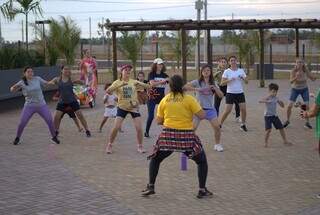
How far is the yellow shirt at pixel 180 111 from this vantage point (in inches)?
301

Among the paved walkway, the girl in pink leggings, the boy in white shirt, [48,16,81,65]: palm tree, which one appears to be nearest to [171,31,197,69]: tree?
[48,16,81,65]: palm tree

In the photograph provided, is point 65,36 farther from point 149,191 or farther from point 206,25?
point 149,191

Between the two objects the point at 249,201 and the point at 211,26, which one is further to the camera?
the point at 211,26

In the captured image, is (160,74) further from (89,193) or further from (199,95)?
(89,193)

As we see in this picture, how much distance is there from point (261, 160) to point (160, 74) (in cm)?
328

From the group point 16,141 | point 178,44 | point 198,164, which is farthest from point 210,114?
point 178,44

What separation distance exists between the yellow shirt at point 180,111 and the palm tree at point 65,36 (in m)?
21.1

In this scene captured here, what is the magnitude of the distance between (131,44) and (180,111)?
972 inches

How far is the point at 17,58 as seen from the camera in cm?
2039

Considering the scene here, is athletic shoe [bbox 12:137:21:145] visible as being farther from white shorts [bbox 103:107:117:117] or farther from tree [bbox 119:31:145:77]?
tree [bbox 119:31:145:77]

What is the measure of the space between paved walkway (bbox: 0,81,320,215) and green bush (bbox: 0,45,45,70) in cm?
702

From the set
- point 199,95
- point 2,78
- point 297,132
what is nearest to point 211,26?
point 2,78

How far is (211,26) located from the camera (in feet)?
72.7

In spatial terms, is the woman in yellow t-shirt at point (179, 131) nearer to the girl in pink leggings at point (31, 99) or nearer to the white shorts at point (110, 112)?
the girl in pink leggings at point (31, 99)
